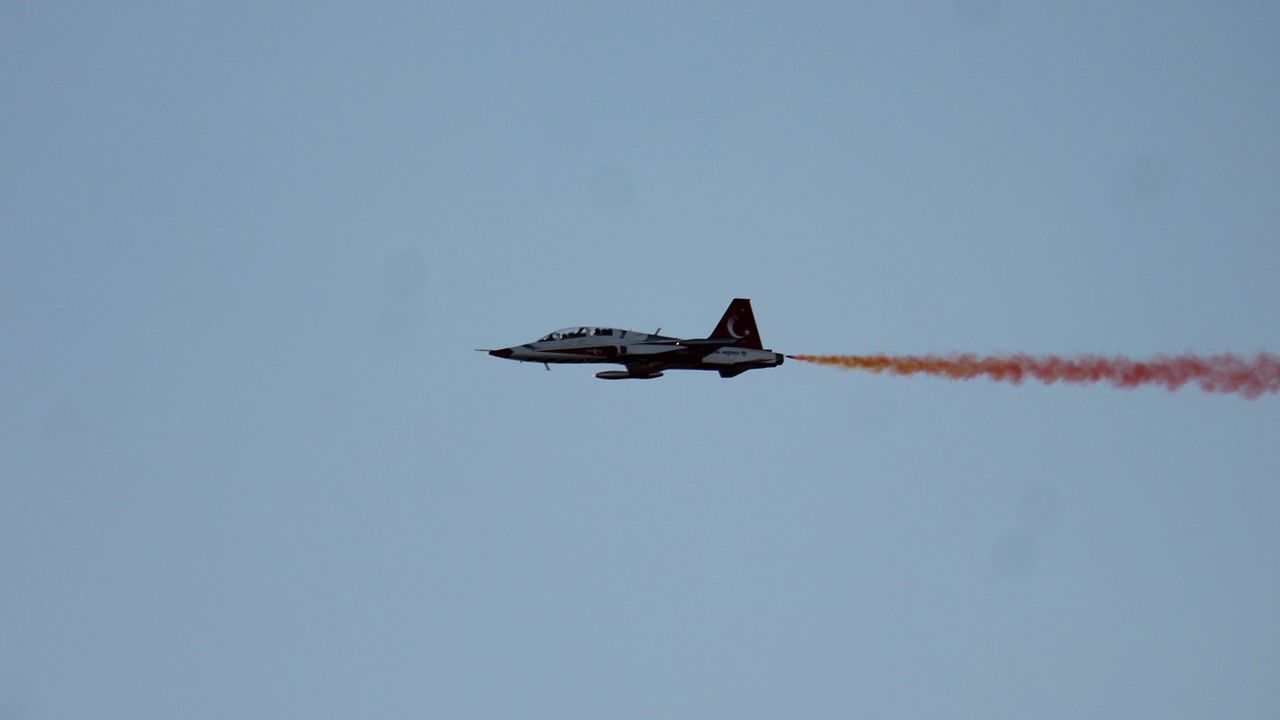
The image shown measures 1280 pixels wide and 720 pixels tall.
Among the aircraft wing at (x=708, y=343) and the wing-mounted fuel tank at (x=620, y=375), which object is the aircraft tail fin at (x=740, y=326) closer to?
the aircraft wing at (x=708, y=343)

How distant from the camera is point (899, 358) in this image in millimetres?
88812

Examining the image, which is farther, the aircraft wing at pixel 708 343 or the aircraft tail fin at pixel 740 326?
the aircraft tail fin at pixel 740 326

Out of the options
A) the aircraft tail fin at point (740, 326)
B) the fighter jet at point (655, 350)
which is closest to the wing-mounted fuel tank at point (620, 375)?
the fighter jet at point (655, 350)

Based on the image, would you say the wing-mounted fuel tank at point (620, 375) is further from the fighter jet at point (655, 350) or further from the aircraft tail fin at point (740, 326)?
the aircraft tail fin at point (740, 326)

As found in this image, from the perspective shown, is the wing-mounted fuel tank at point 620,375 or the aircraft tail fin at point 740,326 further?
the aircraft tail fin at point 740,326

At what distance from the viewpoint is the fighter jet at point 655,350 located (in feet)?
274

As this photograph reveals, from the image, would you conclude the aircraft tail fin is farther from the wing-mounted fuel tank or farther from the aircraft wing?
the wing-mounted fuel tank

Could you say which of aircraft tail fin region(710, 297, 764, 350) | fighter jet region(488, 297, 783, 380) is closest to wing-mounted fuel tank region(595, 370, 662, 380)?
fighter jet region(488, 297, 783, 380)

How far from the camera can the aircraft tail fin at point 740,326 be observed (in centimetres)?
8562

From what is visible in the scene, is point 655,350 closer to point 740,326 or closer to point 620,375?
point 620,375

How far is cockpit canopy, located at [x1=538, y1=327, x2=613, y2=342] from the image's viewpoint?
8544 centimetres

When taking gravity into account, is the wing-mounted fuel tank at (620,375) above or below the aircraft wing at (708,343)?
below

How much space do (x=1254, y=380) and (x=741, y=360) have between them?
71.5 ft

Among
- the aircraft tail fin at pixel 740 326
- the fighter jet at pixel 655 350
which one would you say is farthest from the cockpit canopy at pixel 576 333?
the aircraft tail fin at pixel 740 326
